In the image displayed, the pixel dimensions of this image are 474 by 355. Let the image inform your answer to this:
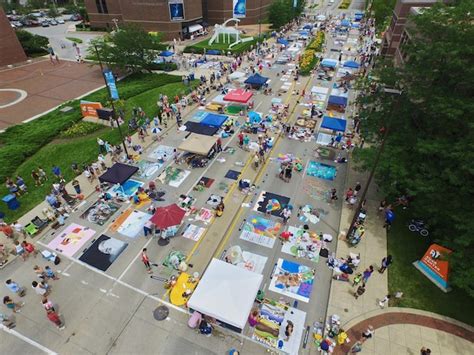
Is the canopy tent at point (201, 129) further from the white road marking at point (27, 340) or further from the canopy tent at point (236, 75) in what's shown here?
the white road marking at point (27, 340)

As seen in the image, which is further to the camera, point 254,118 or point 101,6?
point 101,6

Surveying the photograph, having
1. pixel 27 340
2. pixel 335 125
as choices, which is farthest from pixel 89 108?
pixel 335 125

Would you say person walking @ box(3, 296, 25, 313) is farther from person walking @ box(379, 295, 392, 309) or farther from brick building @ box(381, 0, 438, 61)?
brick building @ box(381, 0, 438, 61)

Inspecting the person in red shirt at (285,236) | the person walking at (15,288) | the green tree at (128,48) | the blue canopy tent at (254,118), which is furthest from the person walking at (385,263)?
the green tree at (128,48)

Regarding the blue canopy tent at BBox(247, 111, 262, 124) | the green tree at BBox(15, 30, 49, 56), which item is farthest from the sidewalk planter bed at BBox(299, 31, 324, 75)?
the green tree at BBox(15, 30, 49, 56)

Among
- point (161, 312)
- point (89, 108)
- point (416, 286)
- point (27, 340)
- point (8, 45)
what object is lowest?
point (27, 340)

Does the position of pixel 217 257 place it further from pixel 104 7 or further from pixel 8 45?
pixel 104 7

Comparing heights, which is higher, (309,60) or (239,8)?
(239,8)
